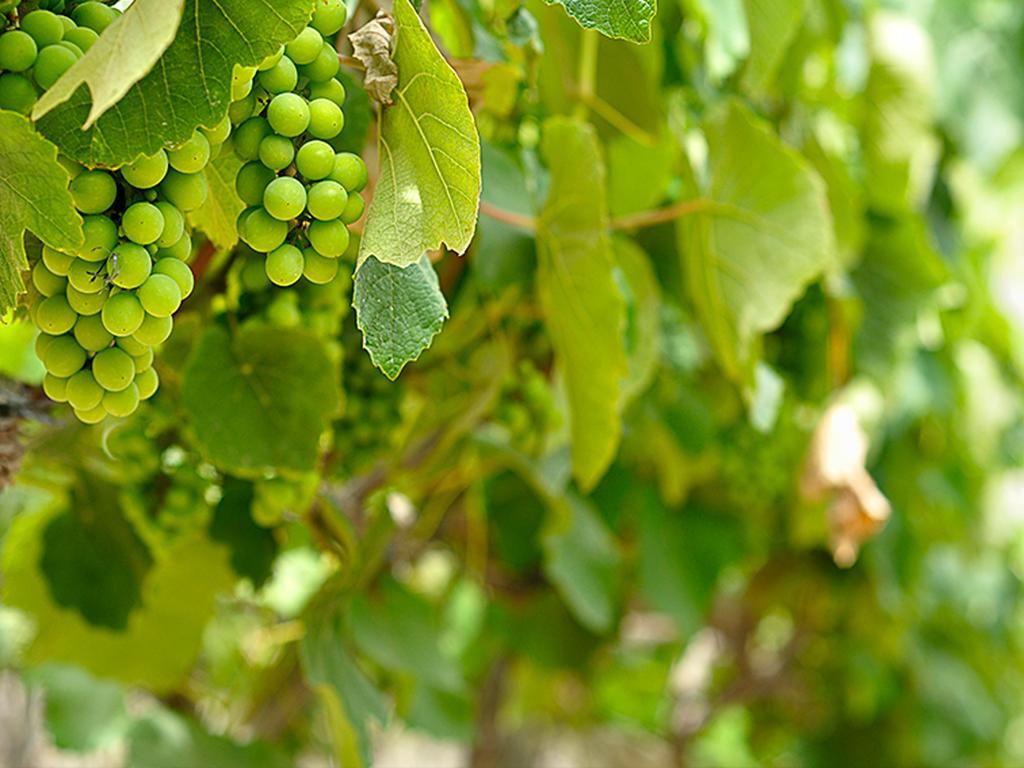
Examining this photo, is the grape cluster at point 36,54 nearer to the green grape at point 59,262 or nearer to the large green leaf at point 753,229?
the green grape at point 59,262

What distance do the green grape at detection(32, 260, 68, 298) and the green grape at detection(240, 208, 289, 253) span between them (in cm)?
6

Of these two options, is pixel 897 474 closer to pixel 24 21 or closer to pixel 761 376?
pixel 761 376

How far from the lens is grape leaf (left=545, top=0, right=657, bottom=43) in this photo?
360 mm

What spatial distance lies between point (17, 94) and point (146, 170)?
41 millimetres

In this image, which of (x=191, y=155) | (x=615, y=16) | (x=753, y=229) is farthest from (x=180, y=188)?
(x=753, y=229)

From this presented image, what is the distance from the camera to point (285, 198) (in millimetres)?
333

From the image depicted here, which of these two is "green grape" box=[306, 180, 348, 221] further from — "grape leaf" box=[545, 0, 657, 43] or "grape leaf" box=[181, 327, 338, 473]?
"grape leaf" box=[181, 327, 338, 473]

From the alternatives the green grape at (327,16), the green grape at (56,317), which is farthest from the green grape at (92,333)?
the green grape at (327,16)

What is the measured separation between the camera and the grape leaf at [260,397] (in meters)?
0.53

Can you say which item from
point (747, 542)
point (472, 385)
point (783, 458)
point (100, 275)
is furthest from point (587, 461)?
point (747, 542)

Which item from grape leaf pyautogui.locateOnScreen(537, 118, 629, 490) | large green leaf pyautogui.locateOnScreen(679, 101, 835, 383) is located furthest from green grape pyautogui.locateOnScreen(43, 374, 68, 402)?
large green leaf pyautogui.locateOnScreen(679, 101, 835, 383)

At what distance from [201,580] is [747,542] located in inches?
22.0

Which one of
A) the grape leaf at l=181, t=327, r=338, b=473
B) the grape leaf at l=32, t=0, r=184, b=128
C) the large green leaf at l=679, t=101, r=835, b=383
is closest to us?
the grape leaf at l=32, t=0, r=184, b=128

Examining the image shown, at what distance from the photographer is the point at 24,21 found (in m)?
0.33
